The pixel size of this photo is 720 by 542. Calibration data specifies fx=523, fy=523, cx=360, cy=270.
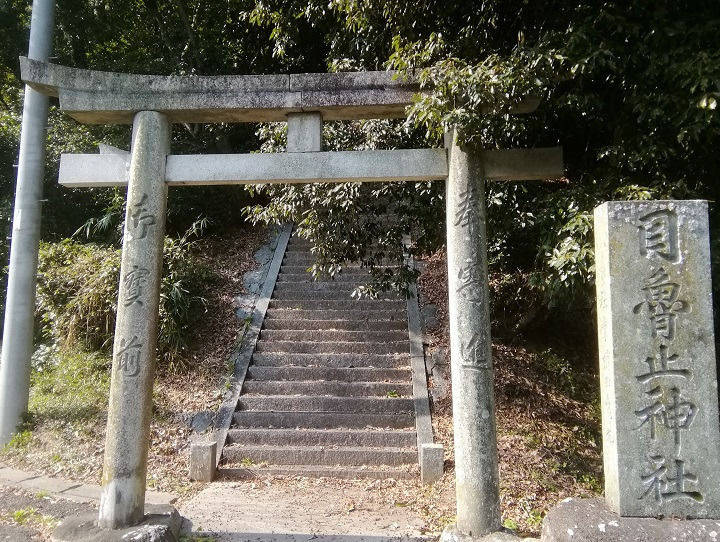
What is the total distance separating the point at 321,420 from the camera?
23.0ft

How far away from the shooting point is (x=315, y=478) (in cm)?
626

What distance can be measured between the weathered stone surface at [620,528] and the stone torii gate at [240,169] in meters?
1.02

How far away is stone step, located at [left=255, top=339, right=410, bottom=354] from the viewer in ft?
27.3

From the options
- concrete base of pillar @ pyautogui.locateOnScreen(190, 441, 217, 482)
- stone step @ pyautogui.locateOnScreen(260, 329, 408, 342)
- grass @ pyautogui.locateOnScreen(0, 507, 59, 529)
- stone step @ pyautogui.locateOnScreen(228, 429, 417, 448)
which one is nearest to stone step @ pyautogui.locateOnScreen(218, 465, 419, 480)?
concrete base of pillar @ pyautogui.locateOnScreen(190, 441, 217, 482)

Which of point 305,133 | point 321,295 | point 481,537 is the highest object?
point 305,133

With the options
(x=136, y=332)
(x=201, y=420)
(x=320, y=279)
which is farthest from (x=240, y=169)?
(x=320, y=279)

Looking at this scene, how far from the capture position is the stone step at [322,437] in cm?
668

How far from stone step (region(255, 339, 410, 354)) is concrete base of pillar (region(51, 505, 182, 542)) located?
410 centimetres

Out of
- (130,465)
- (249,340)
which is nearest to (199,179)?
(130,465)

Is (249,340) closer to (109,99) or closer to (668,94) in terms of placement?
(109,99)

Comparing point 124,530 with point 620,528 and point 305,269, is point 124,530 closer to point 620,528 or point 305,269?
point 620,528

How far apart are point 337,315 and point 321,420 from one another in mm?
2492

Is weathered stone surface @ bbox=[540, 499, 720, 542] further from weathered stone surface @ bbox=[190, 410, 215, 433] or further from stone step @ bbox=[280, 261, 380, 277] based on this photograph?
stone step @ bbox=[280, 261, 380, 277]

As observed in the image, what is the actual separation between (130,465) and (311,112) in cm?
335
